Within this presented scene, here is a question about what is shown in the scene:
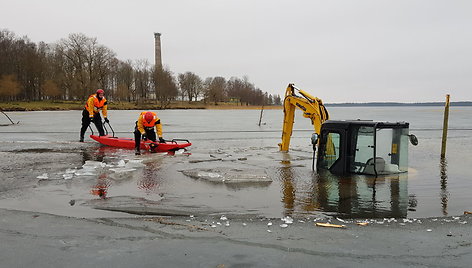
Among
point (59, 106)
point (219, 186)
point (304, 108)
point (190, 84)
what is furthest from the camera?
point (190, 84)

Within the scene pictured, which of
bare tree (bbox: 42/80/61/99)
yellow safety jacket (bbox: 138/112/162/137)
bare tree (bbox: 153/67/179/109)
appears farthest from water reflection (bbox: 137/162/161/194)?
bare tree (bbox: 153/67/179/109)

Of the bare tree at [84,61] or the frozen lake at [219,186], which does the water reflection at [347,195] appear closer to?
the frozen lake at [219,186]

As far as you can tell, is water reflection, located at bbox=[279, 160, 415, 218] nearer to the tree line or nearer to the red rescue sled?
the red rescue sled

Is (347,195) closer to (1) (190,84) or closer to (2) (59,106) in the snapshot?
(2) (59,106)

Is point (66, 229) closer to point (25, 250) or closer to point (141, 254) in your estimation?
point (25, 250)

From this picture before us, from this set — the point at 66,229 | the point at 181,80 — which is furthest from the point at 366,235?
the point at 181,80

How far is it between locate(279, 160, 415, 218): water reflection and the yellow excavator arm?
216 cm

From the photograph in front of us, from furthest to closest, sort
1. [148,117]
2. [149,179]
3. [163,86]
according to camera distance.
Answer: [163,86] < [148,117] < [149,179]

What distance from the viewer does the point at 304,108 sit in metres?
12.5

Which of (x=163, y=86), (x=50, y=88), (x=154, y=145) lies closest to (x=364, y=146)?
(x=154, y=145)

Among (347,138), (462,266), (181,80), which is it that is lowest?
(462,266)

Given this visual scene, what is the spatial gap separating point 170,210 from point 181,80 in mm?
96215

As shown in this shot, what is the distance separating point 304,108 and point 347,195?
5033 mm

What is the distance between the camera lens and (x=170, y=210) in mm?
6688
